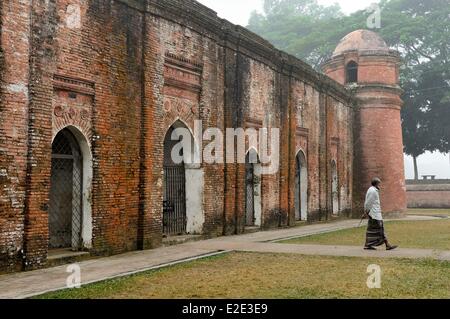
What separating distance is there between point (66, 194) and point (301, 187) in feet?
36.1

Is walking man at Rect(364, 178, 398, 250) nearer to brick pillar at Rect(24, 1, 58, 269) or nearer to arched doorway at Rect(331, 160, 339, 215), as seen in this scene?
brick pillar at Rect(24, 1, 58, 269)

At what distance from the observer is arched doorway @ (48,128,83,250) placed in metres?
9.73

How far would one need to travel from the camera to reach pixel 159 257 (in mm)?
9523

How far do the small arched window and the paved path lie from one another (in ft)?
45.5

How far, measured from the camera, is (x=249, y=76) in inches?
603

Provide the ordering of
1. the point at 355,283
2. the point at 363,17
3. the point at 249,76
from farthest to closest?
the point at 363,17, the point at 249,76, the point at 355,283

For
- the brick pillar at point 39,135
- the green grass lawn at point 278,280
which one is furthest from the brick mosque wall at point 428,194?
the brick pillar at point 39,135

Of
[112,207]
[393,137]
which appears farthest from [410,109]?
[112,207]

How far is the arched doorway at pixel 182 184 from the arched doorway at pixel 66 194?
118 inches

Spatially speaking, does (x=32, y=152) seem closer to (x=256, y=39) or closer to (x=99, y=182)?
(x=99, y=182)

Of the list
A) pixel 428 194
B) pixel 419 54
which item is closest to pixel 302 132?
pixel 419 54

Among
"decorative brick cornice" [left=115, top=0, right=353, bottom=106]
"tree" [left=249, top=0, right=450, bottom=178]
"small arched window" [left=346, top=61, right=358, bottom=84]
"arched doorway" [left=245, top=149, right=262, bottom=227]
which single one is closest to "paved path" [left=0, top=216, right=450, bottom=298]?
"arched doorway" [left=245, top=149, right=262, bottom=227]

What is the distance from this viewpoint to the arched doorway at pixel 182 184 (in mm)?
12719

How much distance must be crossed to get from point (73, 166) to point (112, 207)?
3.38 ft
